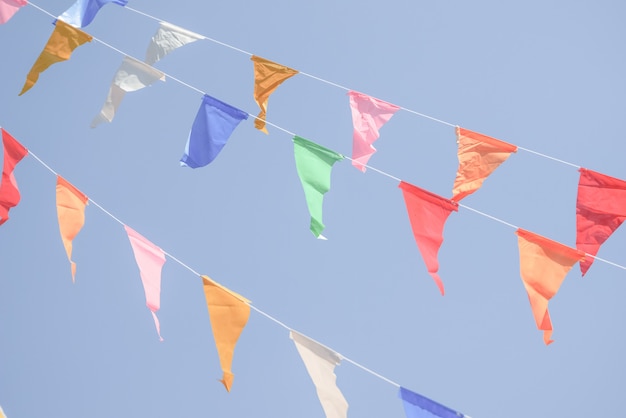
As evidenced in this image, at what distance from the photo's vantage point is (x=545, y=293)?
4.15m

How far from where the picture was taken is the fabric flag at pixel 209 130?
15.8 feet

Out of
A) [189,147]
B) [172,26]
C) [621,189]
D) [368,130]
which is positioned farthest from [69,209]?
[621,189]

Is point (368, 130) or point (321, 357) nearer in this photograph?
point (321, 357)

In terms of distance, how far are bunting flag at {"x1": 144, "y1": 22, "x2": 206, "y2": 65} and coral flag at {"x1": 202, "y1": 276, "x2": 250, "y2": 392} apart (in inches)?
58.4

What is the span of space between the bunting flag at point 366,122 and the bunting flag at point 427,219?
46 cm

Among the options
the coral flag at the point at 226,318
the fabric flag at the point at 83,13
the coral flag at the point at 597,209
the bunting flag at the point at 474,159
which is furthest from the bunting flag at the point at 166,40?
the coral flag at the point at 597,209

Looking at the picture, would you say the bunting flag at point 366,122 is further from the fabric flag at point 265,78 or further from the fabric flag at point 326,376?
the fabric flag at point 326,376

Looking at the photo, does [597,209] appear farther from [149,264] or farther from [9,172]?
[9,172]

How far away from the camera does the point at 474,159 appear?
4504 mm

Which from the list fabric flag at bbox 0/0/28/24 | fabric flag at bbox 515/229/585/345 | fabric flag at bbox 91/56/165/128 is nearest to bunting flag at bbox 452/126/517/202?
fabric flag at bbox 515/229/585/345

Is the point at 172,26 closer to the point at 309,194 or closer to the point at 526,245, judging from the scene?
the point at 309,194

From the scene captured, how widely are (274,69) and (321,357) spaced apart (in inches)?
69.8

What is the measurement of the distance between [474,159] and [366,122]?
2.28ft

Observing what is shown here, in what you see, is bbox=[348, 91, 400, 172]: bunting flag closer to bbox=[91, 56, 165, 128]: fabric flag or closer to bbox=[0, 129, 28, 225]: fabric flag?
bbox=[91, 56, 165, 128]: fabric flag
